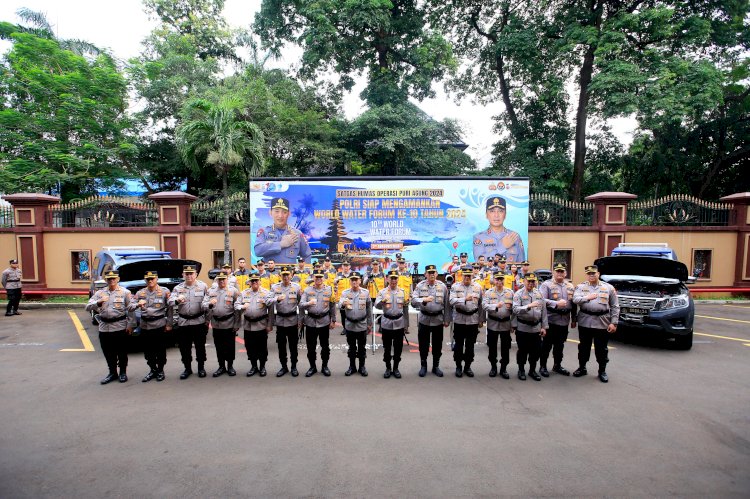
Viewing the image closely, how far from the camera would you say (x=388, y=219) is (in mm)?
13969

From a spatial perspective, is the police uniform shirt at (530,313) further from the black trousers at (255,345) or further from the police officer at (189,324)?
the police officer at (189,324)

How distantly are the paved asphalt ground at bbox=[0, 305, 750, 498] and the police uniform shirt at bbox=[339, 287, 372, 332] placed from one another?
2.62 feet

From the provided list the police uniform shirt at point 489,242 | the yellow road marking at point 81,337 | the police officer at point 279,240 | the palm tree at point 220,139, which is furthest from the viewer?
the police uniform shirt at point 489,242

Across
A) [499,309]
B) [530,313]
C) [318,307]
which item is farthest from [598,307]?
[318,307]

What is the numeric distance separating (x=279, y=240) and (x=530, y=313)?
9.55m

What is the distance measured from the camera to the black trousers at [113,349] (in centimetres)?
615

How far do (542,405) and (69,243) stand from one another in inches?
629

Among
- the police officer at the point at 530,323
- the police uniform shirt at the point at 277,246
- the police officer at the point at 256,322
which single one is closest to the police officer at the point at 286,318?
the police officer at the point at 256,322

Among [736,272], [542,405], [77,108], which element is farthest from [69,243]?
[736,272]

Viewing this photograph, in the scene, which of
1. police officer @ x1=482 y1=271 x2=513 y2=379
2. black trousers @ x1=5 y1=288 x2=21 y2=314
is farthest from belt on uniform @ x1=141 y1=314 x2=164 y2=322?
black trousers @ x1=5 y1=288 x2=21 y2=314

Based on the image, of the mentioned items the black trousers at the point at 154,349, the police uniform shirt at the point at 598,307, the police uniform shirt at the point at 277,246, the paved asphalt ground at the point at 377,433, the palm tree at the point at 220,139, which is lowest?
the paved asphalt ground at the point at 377,433

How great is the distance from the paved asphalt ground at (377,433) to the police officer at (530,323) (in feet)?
1.29

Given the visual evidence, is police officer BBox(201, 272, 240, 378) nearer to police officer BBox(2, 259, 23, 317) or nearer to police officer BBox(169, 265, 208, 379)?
police officer BBox(169, 265, 208, 379)

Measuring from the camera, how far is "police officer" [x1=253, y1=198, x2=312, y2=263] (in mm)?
13812
